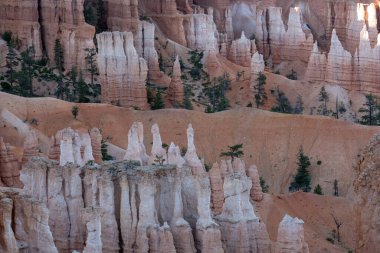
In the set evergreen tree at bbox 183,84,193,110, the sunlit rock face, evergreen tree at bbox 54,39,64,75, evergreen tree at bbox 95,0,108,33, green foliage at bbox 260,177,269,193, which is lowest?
green foliage at bbox 260,177,269,193

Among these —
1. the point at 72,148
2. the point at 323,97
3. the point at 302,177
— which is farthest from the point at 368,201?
the point at 323,97

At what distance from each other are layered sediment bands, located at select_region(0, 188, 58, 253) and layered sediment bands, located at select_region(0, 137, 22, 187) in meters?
15.6

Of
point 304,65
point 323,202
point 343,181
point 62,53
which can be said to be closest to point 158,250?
point 323,202

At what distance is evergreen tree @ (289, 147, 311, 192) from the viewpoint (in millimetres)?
82500

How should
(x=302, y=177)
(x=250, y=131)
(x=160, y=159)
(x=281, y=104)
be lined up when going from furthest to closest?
(x=281, y=104) → (x=250, y=131) → (x=302, y=177) → (x=160, y=159)

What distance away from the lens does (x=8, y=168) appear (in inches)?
2564

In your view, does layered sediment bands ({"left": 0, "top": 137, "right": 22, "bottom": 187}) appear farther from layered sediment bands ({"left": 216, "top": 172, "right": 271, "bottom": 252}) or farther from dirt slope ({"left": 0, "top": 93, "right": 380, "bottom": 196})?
dirt slope ({"left": 0, "top": 93, "right": 380, "bottom": 196})

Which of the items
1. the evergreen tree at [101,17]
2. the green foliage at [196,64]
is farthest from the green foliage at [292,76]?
the evergreen tree at [101,17]

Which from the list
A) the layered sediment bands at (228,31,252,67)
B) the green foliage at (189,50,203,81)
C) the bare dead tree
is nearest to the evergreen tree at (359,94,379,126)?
the green foliage at (189,50,203,81)

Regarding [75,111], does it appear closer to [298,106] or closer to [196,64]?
[298,106]

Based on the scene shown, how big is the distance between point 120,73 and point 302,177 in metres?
15.5

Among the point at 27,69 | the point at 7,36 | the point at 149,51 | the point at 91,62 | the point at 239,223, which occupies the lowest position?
the point at 239,223

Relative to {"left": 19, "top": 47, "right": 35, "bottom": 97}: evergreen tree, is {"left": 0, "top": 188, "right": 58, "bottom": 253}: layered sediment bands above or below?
below

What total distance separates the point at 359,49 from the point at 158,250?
183ft
